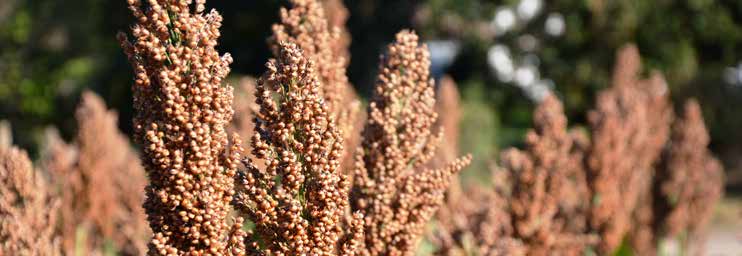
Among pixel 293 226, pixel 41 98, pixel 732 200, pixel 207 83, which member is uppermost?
pixel 41 98

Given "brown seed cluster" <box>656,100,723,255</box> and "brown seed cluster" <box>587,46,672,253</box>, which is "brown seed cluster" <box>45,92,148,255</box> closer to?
"brown seed cluster" <box>587,46,672,253</box>

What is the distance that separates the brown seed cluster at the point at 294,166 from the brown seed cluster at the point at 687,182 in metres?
7.74

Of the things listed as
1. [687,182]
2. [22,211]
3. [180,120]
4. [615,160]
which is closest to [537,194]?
[615,160]

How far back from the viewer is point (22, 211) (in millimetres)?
4234

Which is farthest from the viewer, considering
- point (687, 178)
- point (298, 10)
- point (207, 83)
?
point (687, 178)

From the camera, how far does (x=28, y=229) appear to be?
4.01 meters

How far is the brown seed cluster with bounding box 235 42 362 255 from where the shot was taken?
2750 millimetres

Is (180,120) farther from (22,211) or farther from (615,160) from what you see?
(615,160)

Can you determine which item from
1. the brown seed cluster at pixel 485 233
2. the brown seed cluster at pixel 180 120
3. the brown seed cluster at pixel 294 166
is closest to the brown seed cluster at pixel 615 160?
the brown seed cluster at pixel 485 233

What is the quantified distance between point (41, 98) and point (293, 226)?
2282 centimetres

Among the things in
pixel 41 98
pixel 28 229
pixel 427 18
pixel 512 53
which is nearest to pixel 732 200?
pixel 512 53

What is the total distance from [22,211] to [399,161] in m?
1.99

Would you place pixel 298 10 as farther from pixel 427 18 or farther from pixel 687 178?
pixel 427 18

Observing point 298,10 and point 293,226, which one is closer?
point 293,226
